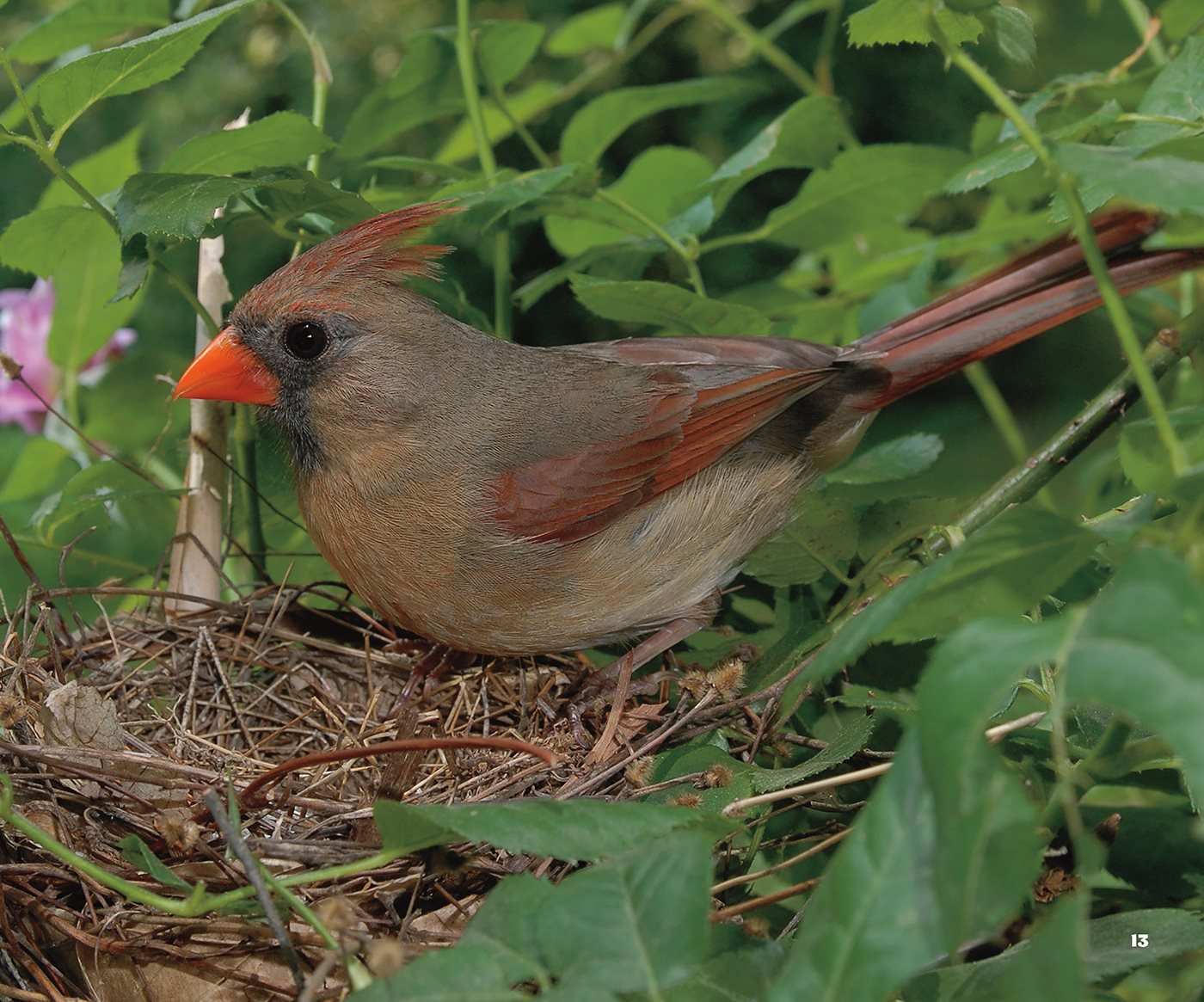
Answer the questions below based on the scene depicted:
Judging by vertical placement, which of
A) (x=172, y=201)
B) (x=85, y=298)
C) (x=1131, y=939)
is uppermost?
(x=172, y=201)

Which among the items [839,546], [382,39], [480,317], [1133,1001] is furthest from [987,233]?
[382,39]

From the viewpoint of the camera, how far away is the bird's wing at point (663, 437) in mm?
2330

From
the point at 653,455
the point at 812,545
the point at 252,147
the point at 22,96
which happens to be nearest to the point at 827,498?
the point at 812,545

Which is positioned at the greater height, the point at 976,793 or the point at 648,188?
the point at 648,188

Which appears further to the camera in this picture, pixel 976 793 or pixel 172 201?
pixel 172 201

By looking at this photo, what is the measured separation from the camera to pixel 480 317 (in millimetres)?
2602

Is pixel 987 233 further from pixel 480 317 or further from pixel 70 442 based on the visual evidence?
pixel 70 442

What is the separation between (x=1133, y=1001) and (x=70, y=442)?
Result: 243cm

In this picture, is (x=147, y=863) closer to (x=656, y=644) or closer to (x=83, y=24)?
(x=656, y=644)

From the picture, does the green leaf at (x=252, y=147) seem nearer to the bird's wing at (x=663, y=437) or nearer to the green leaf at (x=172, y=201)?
the green leaf at (x=172, y=201)

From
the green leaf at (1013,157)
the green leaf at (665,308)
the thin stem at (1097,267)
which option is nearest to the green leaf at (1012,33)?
the green leaf at (1013,157)

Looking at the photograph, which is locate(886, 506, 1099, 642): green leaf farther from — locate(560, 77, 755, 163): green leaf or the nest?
locate(560, 77, 755, 163): green leaf

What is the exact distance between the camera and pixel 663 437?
2418mm

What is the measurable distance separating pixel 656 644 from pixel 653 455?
359 mm
